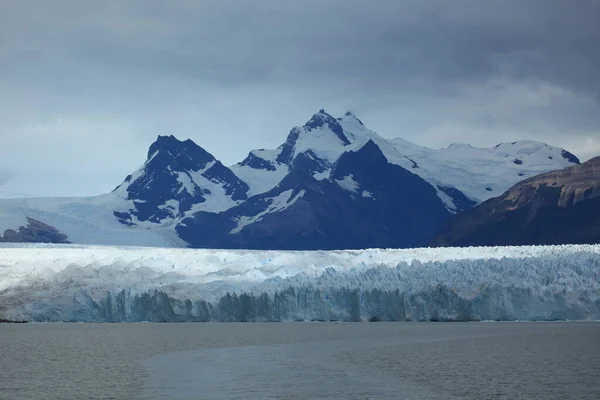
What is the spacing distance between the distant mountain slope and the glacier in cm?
13058

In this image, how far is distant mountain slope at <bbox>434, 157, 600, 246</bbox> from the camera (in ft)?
575

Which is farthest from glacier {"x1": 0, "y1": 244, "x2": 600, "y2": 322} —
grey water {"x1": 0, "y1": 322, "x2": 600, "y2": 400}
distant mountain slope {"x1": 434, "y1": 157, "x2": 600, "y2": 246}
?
distant mountain slope {"x1": 434, "y1": 157, "x2": 600, "y2": 246}

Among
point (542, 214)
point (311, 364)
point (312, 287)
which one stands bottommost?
point (311, 364)

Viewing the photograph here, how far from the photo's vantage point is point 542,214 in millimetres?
181250

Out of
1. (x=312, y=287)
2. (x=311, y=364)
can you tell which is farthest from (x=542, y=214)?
(x=311, y=364)

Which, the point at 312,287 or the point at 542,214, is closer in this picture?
the point at 312,287

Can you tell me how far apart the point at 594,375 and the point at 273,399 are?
29.3 ft

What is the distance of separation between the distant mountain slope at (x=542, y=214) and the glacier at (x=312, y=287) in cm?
13058

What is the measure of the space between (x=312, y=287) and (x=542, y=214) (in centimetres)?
14366

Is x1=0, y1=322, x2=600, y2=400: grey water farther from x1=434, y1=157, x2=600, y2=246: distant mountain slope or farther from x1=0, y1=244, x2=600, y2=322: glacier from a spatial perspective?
x1=434, y1=157, x2=600, y2=246: distant mountain slope

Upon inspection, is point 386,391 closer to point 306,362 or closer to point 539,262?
point 306,362

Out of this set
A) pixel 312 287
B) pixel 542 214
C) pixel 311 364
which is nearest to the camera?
pixel 311 364

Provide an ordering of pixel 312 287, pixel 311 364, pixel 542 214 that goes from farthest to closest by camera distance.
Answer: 1. pixel 542 214
2. pixel 312 287
3. pixel 311 364

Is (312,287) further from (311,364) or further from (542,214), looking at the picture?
(542,214)
